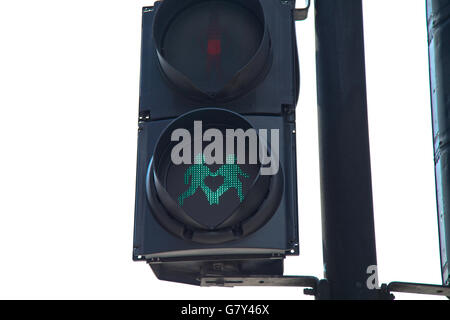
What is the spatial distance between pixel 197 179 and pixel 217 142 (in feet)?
0.45

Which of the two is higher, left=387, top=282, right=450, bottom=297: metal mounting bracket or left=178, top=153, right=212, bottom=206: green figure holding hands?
left=178, top=153, right=212, bottom=206: green figure holding hands

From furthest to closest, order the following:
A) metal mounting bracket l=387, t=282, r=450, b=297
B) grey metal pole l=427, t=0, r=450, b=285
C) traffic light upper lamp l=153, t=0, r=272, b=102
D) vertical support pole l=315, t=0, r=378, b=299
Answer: grey metal pole l=427, t=0, r=450, b=285 → traffic light upper lamp l=153, t=0, r=272, b=102 → vertical support pole l=315, t=0, r=378, b=299 → metal mounting bracket l=387, t=282, r=450, b=297

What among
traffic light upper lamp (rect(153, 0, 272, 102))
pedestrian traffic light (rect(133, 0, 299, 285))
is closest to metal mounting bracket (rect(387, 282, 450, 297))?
pedestrian traffic light (rect(133, 0, 299, 285))

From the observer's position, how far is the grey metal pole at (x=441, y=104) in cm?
296

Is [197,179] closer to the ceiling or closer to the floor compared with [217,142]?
closer to the floor

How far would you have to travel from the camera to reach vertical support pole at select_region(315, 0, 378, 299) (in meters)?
2.54

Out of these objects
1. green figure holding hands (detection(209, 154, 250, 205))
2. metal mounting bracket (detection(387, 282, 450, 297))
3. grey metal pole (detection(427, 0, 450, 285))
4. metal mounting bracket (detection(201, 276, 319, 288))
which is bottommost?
metal mounting bracket (detection(387, 282, 450, 297))

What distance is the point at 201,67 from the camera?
289cm

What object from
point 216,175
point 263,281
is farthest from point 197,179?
point 263,281

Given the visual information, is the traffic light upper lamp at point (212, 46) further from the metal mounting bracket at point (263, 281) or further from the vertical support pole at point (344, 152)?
the metal mounting bracket at point (263, 281)

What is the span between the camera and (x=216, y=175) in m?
2.62

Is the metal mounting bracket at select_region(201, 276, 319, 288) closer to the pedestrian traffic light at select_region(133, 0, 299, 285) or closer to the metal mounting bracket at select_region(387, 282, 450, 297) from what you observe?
the pedestrian traffic light at select_region(133, 0, 299, 285)

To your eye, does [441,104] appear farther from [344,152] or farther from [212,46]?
[212,46]

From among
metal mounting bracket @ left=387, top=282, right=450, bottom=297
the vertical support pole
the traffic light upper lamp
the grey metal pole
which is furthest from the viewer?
the grey metal pole
